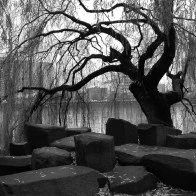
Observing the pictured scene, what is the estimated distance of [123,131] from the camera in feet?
A: 13.4

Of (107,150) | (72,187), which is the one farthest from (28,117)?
(72,187)

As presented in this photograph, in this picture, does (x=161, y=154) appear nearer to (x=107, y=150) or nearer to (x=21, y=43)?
(x=107, y=150)

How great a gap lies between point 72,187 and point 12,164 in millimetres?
946

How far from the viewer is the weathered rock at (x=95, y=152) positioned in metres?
3.13

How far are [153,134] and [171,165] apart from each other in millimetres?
939

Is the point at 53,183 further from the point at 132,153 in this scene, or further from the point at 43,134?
the point at 43,134

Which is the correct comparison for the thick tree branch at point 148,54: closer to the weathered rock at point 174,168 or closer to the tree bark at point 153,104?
the tree bark at point 153,104

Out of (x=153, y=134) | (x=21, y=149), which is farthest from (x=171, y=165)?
(x=21, y=149)

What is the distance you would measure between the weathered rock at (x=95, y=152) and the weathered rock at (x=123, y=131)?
872 millimetres

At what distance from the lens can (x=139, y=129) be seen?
405 cm

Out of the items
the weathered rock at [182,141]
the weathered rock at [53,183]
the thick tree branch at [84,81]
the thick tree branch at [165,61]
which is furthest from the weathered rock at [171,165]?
the thick tree branch at [84,81]

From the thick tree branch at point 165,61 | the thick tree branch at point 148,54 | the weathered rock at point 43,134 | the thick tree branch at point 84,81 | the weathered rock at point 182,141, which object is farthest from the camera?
the thick tree branch at point 84,81

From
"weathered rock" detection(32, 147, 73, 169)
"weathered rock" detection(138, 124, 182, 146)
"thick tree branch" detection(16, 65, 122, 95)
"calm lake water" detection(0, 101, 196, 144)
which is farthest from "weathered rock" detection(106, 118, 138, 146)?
"calm lake water" detection(0, 101, 196, 144)

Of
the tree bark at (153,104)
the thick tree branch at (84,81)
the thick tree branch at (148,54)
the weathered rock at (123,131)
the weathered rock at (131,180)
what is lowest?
the weathered rock at (131,180)
